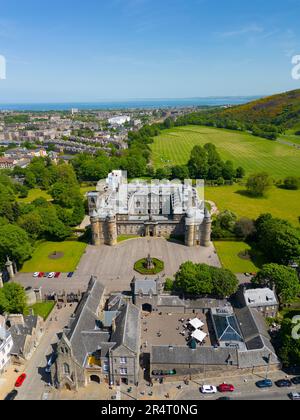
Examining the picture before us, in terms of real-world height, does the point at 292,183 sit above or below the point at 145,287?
above

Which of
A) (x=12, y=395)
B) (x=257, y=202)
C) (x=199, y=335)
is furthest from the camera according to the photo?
(x=257, y=202)

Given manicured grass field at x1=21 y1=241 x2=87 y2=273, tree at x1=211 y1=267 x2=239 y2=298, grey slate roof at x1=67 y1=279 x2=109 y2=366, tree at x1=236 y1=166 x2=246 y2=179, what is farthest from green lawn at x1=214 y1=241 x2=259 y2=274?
tree at x1=236 y1=166 x2=246 y2=179

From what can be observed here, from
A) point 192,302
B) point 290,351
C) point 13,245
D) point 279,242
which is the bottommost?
point 192,302

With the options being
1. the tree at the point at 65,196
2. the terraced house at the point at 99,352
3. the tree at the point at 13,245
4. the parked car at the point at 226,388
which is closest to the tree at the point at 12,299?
the terraced house at the point at 99,352

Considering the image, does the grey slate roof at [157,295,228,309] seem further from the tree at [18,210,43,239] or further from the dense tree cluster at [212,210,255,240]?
the tree at [18,210,43,239]

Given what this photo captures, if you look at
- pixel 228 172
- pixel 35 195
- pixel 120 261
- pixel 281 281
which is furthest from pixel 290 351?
pixel 35 195

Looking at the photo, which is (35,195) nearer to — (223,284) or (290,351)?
(223,284)

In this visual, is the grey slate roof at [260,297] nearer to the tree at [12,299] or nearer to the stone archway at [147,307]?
the stone archway at [147,307]

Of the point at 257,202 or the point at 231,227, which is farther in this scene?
the point at 257,202
